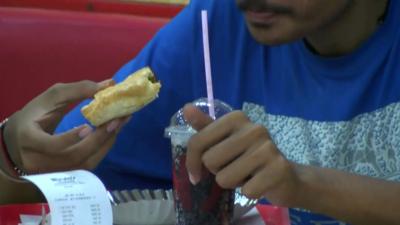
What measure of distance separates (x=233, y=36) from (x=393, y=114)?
0.32 m

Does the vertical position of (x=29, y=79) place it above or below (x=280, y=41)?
below

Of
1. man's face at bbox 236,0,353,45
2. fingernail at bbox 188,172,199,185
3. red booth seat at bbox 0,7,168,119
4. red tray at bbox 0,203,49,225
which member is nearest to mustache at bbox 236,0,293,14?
man's face at bbox 236,0,353,45

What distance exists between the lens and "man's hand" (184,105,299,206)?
88 cm

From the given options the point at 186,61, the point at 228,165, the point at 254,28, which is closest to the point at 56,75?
the point at 186,61

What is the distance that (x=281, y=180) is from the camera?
3.01 feet

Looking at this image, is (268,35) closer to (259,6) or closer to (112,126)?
(259,6)

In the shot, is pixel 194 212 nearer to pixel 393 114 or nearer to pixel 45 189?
pixel 45 189

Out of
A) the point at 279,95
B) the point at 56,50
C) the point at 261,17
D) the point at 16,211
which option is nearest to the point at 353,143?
the point at 279,95

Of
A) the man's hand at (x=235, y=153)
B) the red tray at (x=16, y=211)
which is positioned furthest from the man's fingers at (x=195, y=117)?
the red tray at (x=16, y=211)

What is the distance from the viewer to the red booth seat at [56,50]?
177 cm

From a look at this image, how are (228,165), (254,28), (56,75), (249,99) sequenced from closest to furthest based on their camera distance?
1. (228,165)
2. (254,28)
3. (249,99)
4. (56,75)

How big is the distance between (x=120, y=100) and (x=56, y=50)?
0.77 meters

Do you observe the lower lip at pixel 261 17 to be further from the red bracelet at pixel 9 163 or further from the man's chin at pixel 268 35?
the red bracelet at pixel 9 163

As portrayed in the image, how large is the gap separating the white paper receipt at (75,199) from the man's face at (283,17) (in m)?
0.32
